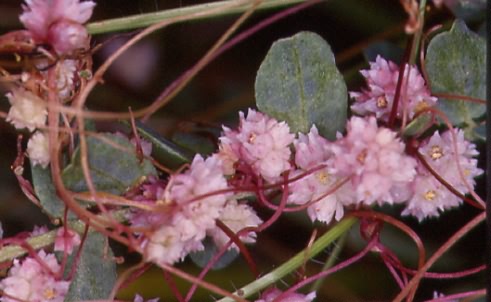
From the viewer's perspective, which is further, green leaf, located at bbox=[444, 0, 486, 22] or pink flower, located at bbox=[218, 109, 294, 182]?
green leaf, located at bbox=[444, 0, 486, 22]

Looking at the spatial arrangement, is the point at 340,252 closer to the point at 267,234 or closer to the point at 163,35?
the point at 267,234

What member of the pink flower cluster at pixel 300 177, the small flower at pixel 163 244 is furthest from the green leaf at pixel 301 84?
the small flower at pixel 163 244

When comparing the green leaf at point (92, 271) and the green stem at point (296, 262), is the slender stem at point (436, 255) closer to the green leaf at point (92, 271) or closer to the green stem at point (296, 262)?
the green stem at point (296, 262)

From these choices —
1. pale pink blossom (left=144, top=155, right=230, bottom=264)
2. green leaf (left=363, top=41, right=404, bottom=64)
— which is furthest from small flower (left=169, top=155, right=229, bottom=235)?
green leaf (left=363, top=41, right=404, bottom=64)

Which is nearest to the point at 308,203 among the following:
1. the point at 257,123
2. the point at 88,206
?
the point at 257,123

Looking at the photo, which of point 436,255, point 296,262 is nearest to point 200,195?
point 296,262

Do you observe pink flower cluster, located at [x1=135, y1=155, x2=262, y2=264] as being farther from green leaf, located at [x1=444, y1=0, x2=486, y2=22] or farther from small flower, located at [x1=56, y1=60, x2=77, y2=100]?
green leaf, located at [x1=444, y1=0, x2=486, y2=22]

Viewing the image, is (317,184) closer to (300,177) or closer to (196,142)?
(300,177)
